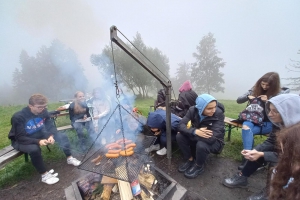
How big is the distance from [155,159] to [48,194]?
6.96 ft

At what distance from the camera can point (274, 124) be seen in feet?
7.04

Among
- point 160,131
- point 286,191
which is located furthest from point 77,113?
point 286,191

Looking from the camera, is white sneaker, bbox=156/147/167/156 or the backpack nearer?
the backpack

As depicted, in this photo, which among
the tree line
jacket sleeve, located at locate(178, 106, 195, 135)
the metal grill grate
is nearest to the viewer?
the metal grill grate

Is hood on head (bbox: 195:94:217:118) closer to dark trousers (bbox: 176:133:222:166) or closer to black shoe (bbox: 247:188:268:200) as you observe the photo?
dark trousers (bbox: 176:133:222:166)

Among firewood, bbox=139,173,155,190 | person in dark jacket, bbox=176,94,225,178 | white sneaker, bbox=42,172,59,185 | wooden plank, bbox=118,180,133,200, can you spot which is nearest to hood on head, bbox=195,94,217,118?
person in dark jacket, bbox=176,94,225,178

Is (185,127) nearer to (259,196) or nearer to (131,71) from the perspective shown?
(259,196)

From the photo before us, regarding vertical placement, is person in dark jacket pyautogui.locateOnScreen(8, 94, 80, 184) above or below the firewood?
above

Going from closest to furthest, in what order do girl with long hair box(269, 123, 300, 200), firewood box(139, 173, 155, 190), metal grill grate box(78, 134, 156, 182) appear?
girl with long hair box(269, 123, 300, 200) < metal grill grate box(78, 134, 156, 182) < firewood box(139, 173, 155, 190)

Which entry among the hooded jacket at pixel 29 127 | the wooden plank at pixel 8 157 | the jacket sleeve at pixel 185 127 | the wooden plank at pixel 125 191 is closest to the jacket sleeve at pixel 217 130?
the jacket sleeve at pixel 185 127

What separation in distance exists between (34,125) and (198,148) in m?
3.31

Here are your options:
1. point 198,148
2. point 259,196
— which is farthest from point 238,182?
point 198,148

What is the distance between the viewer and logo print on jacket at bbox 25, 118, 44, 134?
3.07m

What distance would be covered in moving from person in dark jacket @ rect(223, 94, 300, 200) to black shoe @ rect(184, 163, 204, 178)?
1.43 ft
